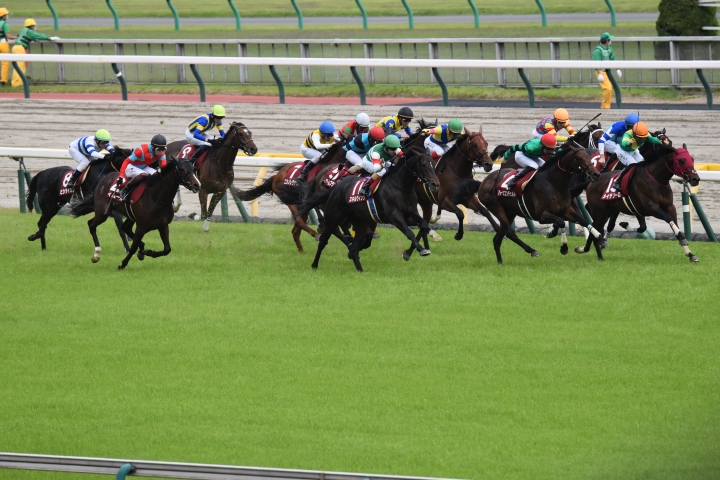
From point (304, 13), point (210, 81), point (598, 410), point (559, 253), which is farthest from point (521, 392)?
point (304, 13)

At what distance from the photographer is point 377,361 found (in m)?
9.43

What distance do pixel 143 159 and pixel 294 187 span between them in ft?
6.41

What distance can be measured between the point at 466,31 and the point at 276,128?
6.90 m

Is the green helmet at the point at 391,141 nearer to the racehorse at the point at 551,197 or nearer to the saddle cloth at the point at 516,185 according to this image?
the saddle cloth at the point at 516,185

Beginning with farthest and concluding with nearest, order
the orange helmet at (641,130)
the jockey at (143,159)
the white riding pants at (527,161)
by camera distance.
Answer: the white riding pants at (527,161)
the jockey at (143,159)
the orange helmet at (641,130)

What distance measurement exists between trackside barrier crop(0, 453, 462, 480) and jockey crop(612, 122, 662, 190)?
891 centimetres

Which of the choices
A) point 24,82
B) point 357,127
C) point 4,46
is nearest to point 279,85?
point 24,82

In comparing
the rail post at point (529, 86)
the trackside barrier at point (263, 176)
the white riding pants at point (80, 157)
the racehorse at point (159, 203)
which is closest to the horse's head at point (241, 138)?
the trackside barrier at point (263, 176)

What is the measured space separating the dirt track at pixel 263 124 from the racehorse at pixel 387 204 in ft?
10.5

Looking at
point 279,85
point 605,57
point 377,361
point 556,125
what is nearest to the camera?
point 377,361

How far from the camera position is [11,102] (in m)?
21.8

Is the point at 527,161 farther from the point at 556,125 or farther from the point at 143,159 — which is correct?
the point at 143,159

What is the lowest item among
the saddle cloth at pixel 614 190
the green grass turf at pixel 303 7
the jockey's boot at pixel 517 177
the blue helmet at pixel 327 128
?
the saddle cloth at pixel 614 190

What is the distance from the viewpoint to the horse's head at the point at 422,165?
41.6 feet
